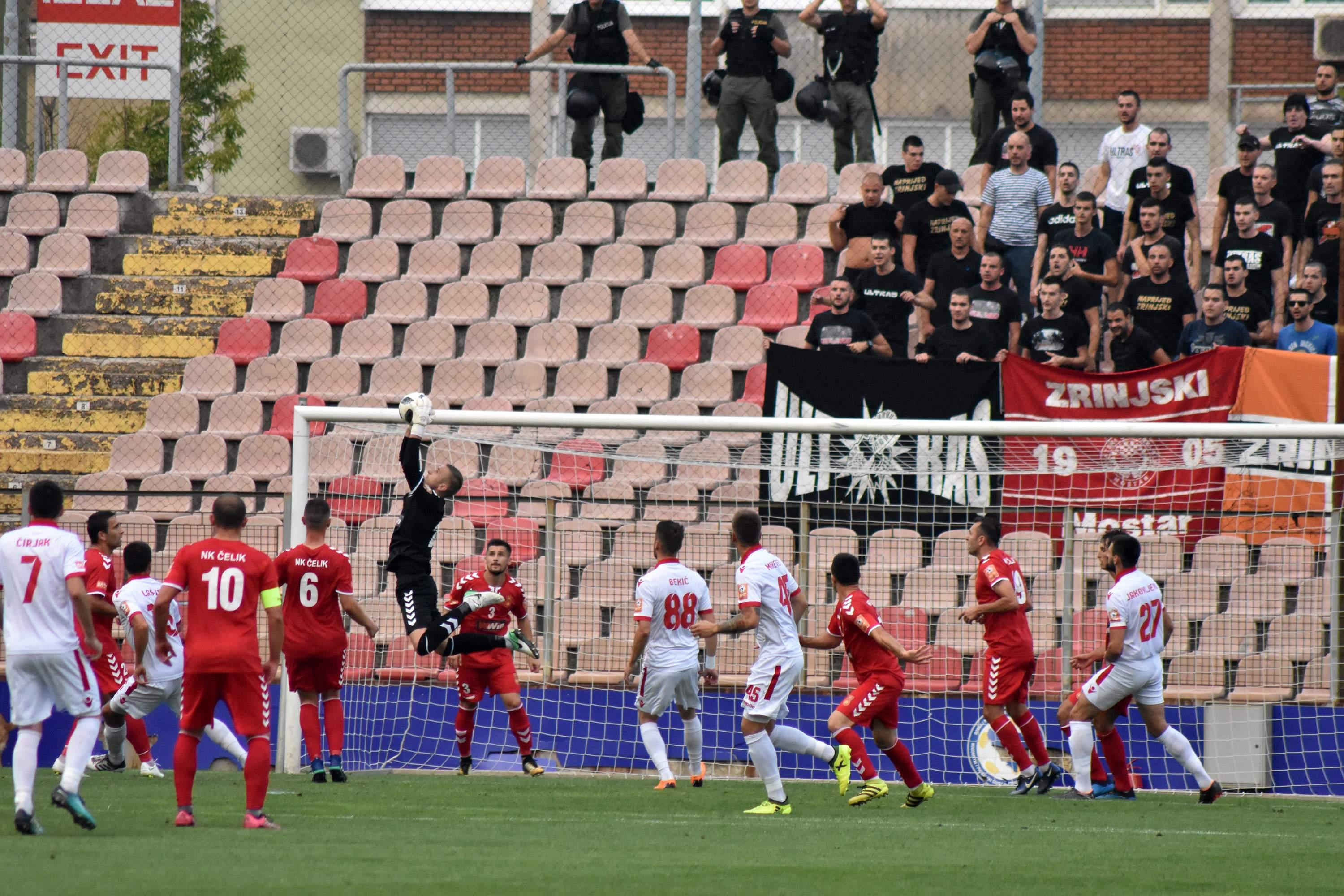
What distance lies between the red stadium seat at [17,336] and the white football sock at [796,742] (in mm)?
10148

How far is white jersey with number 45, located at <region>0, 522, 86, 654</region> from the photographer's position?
8.28 meters

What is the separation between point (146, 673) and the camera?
447 inches

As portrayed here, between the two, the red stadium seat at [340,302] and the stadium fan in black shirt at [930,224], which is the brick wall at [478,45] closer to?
the red stadium seat at [340,302]

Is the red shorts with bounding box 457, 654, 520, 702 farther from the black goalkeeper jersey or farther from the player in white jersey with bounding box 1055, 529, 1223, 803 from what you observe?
the player in white jersey with bounding box 1055, 529, 1223, 803

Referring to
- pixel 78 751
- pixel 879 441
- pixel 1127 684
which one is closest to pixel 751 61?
pixel 879 441

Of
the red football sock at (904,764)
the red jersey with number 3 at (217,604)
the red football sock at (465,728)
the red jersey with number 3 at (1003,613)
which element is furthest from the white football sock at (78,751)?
the red jersey with number 3 at (1003,613)

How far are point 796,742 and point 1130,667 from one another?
2.25 m

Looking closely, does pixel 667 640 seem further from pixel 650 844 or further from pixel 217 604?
pixel 217 604

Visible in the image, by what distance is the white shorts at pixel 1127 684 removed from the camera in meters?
10.9

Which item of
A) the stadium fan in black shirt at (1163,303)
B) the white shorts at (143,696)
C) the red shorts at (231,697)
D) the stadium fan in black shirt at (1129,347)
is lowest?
the white shorts at (143,696)

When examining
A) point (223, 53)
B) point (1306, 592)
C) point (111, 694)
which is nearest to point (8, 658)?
point (111, 694)

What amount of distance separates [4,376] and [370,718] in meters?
6.58

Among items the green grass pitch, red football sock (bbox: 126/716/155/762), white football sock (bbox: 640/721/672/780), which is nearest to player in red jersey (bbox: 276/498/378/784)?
the green grass pitch

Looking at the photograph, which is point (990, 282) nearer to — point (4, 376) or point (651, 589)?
point (651, 589)
